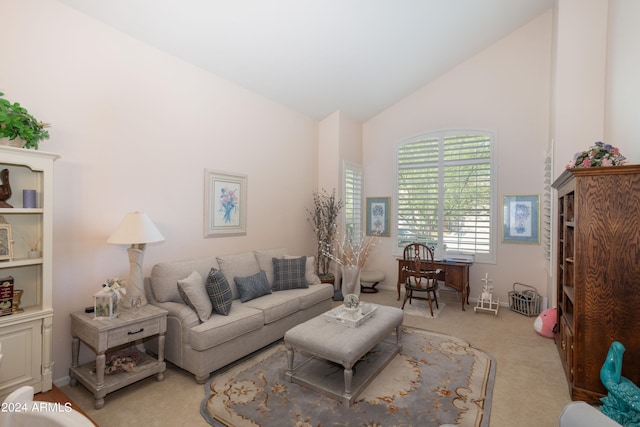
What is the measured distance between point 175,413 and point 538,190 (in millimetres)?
5293

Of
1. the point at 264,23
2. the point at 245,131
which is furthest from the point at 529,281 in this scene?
the point at 264,23

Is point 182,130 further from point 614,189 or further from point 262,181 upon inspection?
point 614,189

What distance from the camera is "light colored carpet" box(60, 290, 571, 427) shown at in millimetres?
2291

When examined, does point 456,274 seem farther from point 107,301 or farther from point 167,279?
point 107,301

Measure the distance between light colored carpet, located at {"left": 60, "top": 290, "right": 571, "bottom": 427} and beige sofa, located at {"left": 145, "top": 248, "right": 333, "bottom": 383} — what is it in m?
0.26

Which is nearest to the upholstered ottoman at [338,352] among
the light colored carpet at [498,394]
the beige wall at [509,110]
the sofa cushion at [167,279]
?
the light colored carpet at [498,394]

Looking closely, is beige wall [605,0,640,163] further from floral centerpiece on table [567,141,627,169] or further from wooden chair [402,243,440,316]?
wooden chair [402,243,440,316]

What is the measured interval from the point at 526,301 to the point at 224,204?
438 cm

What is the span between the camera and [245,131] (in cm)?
441

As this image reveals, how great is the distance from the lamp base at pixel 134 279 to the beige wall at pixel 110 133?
0.28 meters

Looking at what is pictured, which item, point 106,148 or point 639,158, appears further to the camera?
point 106,148

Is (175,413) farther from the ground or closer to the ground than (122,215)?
closer to the ground

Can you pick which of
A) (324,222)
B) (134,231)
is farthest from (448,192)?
(134,231)

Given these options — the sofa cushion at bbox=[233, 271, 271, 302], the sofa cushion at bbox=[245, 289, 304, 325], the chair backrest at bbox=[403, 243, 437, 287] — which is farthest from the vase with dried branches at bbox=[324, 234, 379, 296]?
the sofa cushion at bbox=[233, 271, 271, 302]
